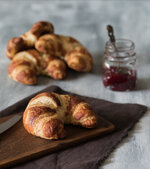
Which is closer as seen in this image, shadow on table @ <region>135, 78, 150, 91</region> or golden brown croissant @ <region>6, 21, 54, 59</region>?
shadow on table @ <region>135, 78, 150, 91</region>

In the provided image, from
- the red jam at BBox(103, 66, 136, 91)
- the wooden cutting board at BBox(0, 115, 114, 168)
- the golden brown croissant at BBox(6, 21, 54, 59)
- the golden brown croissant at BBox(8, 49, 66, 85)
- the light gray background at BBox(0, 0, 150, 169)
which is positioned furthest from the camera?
the golden brown croissant at BBox(6, 21, 54, 59)

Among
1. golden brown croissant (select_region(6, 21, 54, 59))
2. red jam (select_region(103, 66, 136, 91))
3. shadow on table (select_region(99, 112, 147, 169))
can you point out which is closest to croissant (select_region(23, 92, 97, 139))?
shadow on table (select_region(99, 112, 147, 169))

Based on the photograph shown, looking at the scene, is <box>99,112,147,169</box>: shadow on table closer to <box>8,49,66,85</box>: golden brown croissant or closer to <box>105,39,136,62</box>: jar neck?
<box>105,39,136,62</box>: jar neck

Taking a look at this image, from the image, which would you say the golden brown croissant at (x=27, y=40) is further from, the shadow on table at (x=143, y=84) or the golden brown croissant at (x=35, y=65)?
the shadow on table at (x=143, y=84)

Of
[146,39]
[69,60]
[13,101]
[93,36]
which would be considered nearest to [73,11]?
[93,36]

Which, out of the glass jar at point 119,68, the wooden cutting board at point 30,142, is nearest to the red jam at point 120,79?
the glass jar at point 119,68

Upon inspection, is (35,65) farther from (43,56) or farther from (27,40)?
(27,40)

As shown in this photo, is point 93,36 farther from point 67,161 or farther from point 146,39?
point 67,161
